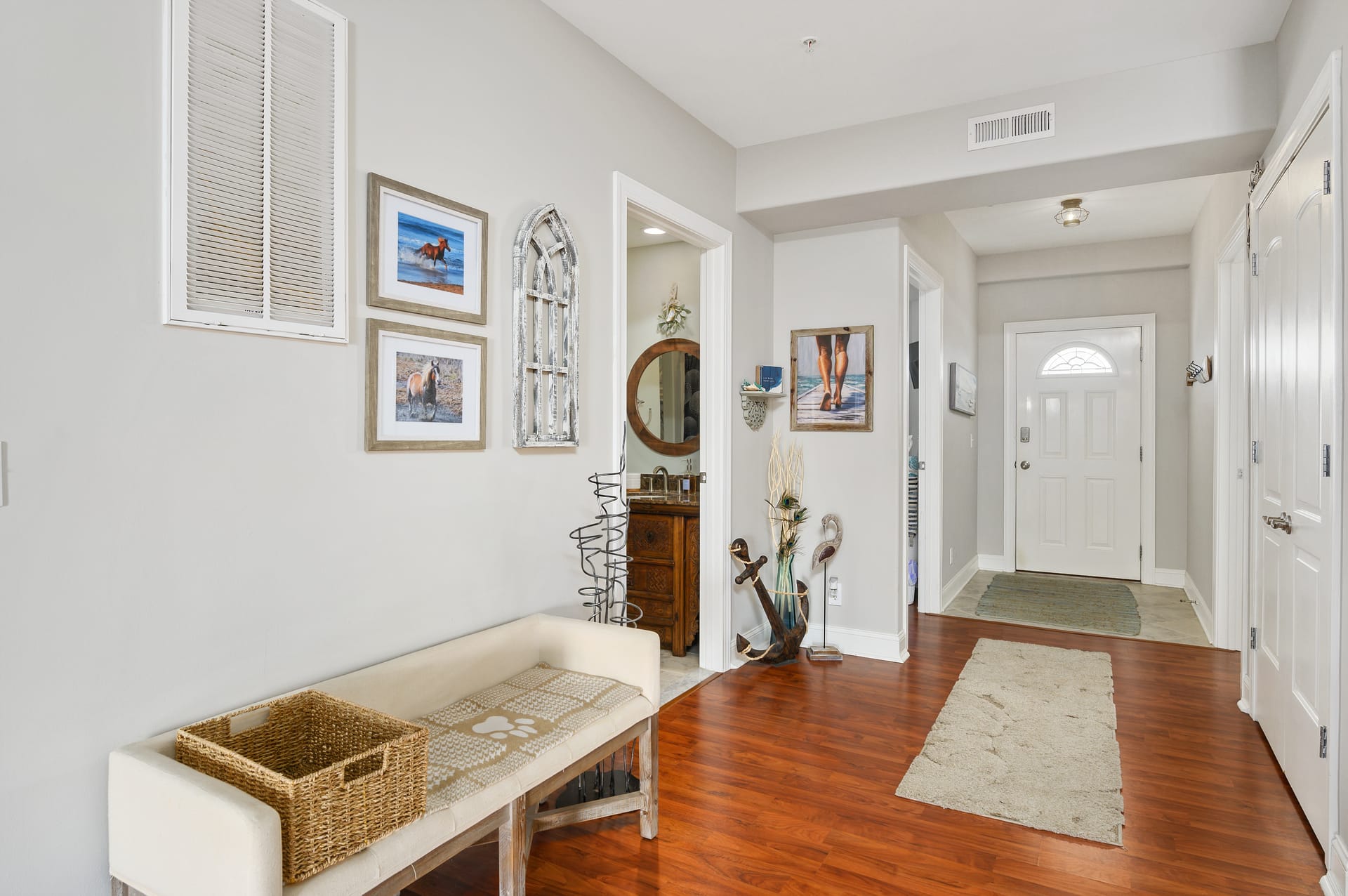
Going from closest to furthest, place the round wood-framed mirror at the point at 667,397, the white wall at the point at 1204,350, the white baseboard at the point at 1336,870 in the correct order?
the white baseboard at the point at 1336,870
the white wall at the point at 1204,350
the round wood-framed mirror at the point at 667,397

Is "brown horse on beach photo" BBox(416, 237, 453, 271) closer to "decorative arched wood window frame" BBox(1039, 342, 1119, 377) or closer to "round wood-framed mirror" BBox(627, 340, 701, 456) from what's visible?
"round wood-framed mirror" BBox(627, 340, 701, 456)

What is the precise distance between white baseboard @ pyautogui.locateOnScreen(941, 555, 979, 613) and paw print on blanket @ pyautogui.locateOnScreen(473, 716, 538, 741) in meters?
3.90

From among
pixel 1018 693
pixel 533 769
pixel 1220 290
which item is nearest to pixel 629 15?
pixel 533 769

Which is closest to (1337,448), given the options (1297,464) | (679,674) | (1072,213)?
(1297,464)

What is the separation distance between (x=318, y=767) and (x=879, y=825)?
5.41 ft

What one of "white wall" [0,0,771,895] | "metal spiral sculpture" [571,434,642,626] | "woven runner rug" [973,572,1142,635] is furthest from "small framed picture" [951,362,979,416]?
"white wall" [0,0,771,895]

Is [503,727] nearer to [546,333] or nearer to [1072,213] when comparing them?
[546,333]

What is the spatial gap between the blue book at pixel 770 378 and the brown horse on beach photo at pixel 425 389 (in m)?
2.23

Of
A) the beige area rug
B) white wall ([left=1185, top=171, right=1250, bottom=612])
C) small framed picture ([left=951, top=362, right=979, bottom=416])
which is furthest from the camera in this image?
small framed picture ([left=951, top=362, right=979, bottom=416])

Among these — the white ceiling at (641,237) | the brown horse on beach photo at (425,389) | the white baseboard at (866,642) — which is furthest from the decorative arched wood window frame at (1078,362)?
the brown horse on beach photo at (425,389)

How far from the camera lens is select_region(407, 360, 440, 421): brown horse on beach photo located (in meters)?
2.10

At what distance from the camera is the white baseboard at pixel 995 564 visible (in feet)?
21.5

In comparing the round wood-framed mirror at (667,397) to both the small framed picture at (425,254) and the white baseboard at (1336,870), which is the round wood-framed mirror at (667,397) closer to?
the small framed picture at (425,254)

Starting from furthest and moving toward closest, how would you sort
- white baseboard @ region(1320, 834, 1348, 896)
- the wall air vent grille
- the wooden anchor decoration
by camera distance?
1. the wooden anchor decoration
2. the wall air vent grille
3. white baseboard @ region(1320, 834, 1348, 896)
